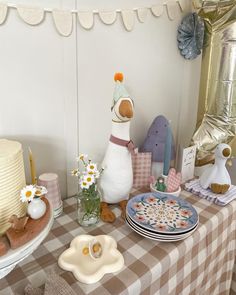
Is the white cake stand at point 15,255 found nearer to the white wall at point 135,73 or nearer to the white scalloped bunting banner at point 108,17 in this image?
the white wall at point 135,73

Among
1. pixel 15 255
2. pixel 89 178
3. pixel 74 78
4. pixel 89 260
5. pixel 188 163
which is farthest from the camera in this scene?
pixel 188 163

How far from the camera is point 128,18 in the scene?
0.98 meters

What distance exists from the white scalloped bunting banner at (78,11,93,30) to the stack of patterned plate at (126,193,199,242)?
0.63 m

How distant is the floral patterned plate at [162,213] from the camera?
77 centimetres

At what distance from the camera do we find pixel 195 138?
120cm

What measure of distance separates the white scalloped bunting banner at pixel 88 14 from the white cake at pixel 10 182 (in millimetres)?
Answer: 388

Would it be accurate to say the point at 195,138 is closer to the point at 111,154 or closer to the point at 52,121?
the point at 111,154

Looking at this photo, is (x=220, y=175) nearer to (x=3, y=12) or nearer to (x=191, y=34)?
(x=191, y=34)

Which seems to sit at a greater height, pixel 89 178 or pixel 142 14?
pixel 142 14

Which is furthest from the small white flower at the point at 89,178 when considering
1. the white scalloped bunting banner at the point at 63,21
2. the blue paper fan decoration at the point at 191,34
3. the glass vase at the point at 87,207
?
the blue paper fan decoration at the point at 191,34

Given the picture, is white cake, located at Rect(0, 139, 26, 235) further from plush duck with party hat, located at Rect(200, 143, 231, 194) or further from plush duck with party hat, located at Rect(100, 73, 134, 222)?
plush duck with party hat, located at Rect(200, 143, 231, 194)

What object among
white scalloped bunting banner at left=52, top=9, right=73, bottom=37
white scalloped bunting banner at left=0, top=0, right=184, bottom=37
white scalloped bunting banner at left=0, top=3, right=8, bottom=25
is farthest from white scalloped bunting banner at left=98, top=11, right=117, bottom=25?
white scalloped bunting banner at left=0, top=3, right=8, bottom=25

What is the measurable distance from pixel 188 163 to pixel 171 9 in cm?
70

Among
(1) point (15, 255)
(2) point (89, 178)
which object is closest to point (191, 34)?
(2) point (89, 178)
